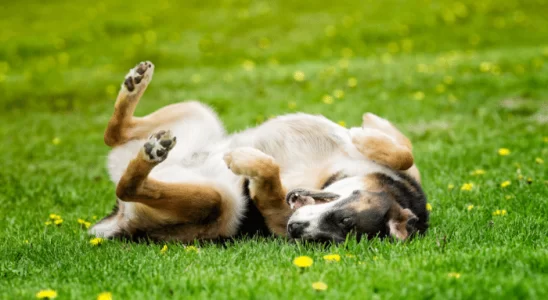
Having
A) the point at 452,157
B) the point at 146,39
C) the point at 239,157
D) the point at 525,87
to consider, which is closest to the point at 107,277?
the point at 239,157

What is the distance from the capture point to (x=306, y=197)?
3848mm

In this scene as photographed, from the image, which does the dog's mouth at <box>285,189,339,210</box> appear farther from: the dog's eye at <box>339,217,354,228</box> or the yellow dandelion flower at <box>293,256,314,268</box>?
the yellow dandelion flower at <box>293,256,314,268</box>

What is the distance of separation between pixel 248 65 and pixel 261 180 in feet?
33.3

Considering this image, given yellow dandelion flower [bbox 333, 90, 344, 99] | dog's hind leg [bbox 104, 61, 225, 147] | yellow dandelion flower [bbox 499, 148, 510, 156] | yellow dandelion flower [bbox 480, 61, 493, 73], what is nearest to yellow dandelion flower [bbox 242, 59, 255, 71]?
yellow dandelion flower [bbox 333, 90, 344, 99]

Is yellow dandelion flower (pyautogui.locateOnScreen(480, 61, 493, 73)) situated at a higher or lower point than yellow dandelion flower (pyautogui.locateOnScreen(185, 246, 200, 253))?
lower

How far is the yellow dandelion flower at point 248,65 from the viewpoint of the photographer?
13226 millimetres

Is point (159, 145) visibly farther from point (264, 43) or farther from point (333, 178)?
point (264, 43)

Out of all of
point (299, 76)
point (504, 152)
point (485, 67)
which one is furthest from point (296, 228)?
point (485, 67)

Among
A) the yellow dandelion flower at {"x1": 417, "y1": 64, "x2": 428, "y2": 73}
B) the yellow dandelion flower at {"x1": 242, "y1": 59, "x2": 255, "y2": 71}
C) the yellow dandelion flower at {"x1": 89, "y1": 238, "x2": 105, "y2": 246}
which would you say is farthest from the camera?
the yellow dandelion flower at {"x1": 242, "y1": 59, "x2": 255, "y2": 71}

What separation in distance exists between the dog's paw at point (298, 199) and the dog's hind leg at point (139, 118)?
1277 millimetres

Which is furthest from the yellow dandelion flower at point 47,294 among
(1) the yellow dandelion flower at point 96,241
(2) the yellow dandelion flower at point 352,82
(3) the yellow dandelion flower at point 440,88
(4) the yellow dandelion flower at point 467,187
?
(2) the yellow dandelion flower at point 352,82

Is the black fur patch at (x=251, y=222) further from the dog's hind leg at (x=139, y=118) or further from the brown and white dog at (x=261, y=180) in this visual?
the dog's hind leg at (x=139, y=118)

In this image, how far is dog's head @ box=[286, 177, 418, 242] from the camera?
3693 millimetres

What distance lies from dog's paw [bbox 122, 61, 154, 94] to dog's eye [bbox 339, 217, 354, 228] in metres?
1.85
